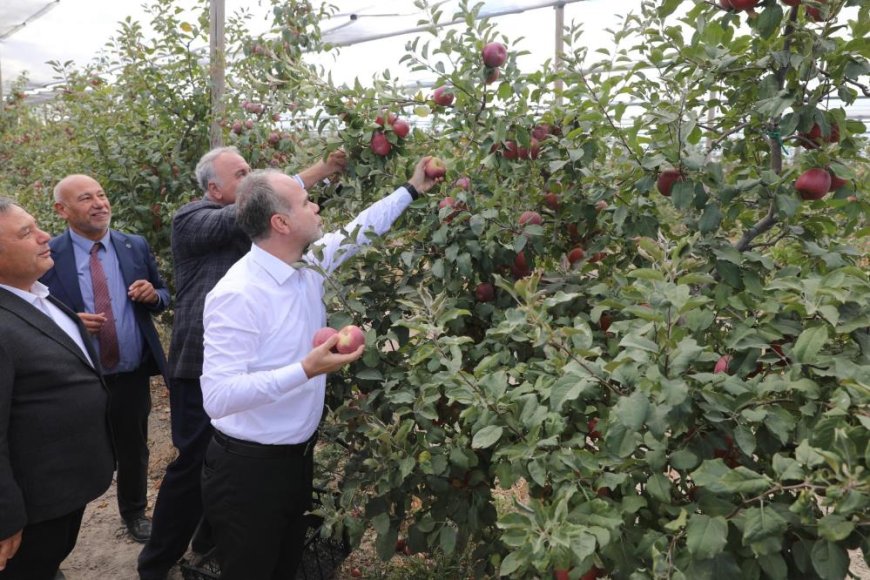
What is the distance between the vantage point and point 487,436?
1320 millimetres

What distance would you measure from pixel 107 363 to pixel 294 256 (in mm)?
1419

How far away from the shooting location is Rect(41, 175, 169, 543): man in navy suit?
294 cm

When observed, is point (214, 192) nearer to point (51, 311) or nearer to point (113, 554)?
point (51, 311)

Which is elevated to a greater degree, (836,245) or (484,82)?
(484,82)

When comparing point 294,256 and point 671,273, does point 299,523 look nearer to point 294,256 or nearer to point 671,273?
point 294,256

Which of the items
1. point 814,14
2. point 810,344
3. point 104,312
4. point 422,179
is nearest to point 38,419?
point 104,312

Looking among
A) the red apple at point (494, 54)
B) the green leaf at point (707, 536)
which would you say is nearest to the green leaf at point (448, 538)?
the green leaf at point (707, 536)

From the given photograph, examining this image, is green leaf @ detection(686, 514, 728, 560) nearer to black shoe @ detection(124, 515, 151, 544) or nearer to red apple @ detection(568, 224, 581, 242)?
red apple @ detection(568, 224, 581, 242)

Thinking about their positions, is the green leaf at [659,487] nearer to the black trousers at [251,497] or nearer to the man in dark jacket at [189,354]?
the black trousers at [251,497]

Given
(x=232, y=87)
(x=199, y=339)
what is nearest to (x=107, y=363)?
(x=199, y=339)

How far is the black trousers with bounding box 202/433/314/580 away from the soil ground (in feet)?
2.76

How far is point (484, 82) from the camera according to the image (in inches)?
80.6

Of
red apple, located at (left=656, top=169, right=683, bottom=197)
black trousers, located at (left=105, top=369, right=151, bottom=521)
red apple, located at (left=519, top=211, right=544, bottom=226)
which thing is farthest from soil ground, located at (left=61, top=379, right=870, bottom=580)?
red apple, located at (left=656, top=169, right=683, bottom=197)

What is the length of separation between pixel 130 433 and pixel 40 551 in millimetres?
1160
